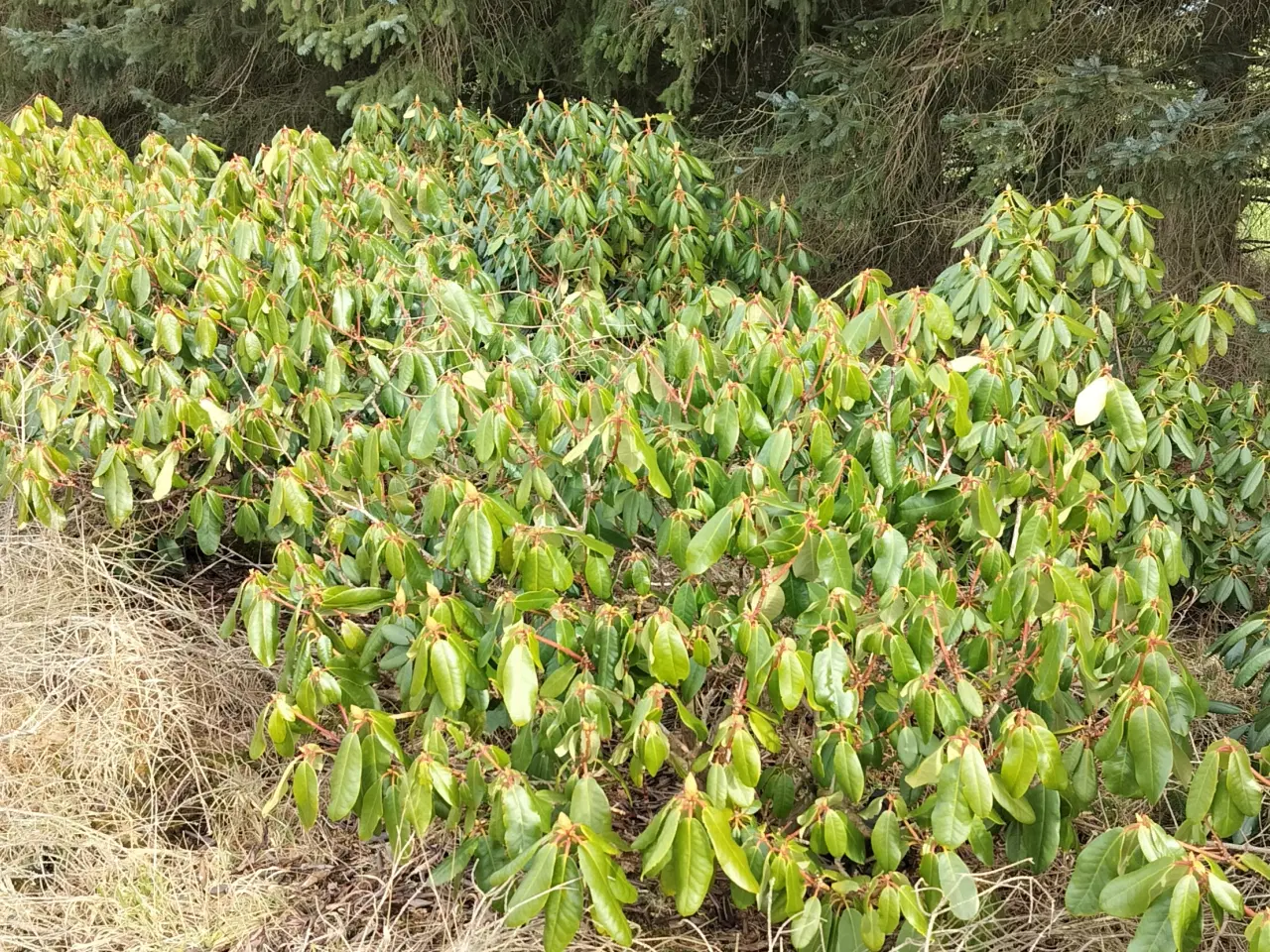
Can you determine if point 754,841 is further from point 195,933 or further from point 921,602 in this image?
point 195,933

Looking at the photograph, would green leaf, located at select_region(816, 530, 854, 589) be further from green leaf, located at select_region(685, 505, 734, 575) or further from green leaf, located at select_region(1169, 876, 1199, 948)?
green leaf, located at select_region(1169, 876, 1199, 948)

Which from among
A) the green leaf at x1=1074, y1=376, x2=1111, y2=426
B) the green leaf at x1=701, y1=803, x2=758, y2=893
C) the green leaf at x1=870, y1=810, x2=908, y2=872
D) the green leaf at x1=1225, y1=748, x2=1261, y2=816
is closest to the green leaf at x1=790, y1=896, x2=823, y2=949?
the green leaf at x1=870, y1=810, x2=908, y2=872

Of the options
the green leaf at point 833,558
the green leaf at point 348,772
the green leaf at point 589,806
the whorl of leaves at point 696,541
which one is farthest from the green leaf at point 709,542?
the green leaf at point 348,772

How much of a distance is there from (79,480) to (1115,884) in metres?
2.80

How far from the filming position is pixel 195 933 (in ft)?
6.64

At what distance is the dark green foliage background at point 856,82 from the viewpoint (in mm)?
3535

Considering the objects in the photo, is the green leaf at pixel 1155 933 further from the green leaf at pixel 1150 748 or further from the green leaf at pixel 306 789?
the green leaf at pixel 306 789

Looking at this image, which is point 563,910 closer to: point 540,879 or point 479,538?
point 540,879

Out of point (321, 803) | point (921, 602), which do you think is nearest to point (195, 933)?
point (321, 803)

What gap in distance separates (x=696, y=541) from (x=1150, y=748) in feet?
2.27

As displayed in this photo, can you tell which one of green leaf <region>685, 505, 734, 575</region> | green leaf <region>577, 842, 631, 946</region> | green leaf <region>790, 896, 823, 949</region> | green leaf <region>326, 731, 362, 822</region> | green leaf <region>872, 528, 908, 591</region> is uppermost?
green leaf <region>685, 505, 734, 575</region>

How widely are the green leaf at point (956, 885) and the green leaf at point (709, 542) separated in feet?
1.85

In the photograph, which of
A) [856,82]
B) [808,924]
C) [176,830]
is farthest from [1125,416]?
[856,82]

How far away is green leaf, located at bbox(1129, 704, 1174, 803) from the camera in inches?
55.5
